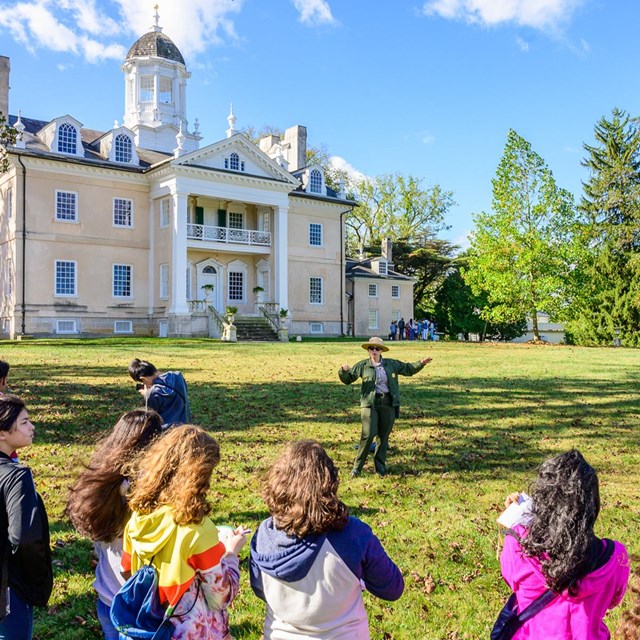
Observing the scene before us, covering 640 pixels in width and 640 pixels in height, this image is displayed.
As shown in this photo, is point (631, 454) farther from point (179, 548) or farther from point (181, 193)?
point (181, 193)

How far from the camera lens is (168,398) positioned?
6133 millimetres

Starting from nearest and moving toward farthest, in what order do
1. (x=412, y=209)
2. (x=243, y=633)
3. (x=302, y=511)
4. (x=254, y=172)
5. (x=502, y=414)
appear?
(x=302, y=511) → (x=243, y=633) → (x=502, y=414) → (x=254, y=172) → (x=412, y=209)

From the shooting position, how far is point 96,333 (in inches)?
1342

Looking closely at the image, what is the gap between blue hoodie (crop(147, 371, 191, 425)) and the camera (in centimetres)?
609

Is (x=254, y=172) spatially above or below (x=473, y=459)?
above

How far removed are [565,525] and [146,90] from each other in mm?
44642

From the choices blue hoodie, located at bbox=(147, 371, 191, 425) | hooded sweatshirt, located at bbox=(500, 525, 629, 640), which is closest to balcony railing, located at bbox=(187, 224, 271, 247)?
blue hoodie, located at bbox=(147, 371, 191, 425)

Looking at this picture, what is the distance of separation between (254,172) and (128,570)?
3616 centimetres

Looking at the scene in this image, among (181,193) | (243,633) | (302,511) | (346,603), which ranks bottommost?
(243,633)

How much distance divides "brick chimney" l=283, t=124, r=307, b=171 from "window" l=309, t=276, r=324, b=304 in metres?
8.96

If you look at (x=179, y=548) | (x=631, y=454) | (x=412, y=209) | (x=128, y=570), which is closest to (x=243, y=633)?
(x=128, y=570)

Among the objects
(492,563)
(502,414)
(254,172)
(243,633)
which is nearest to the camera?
(243,633)

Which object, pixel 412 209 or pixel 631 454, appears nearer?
pixel 631 454

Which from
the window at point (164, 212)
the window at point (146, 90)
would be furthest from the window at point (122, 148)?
the window at point (146, 90)
